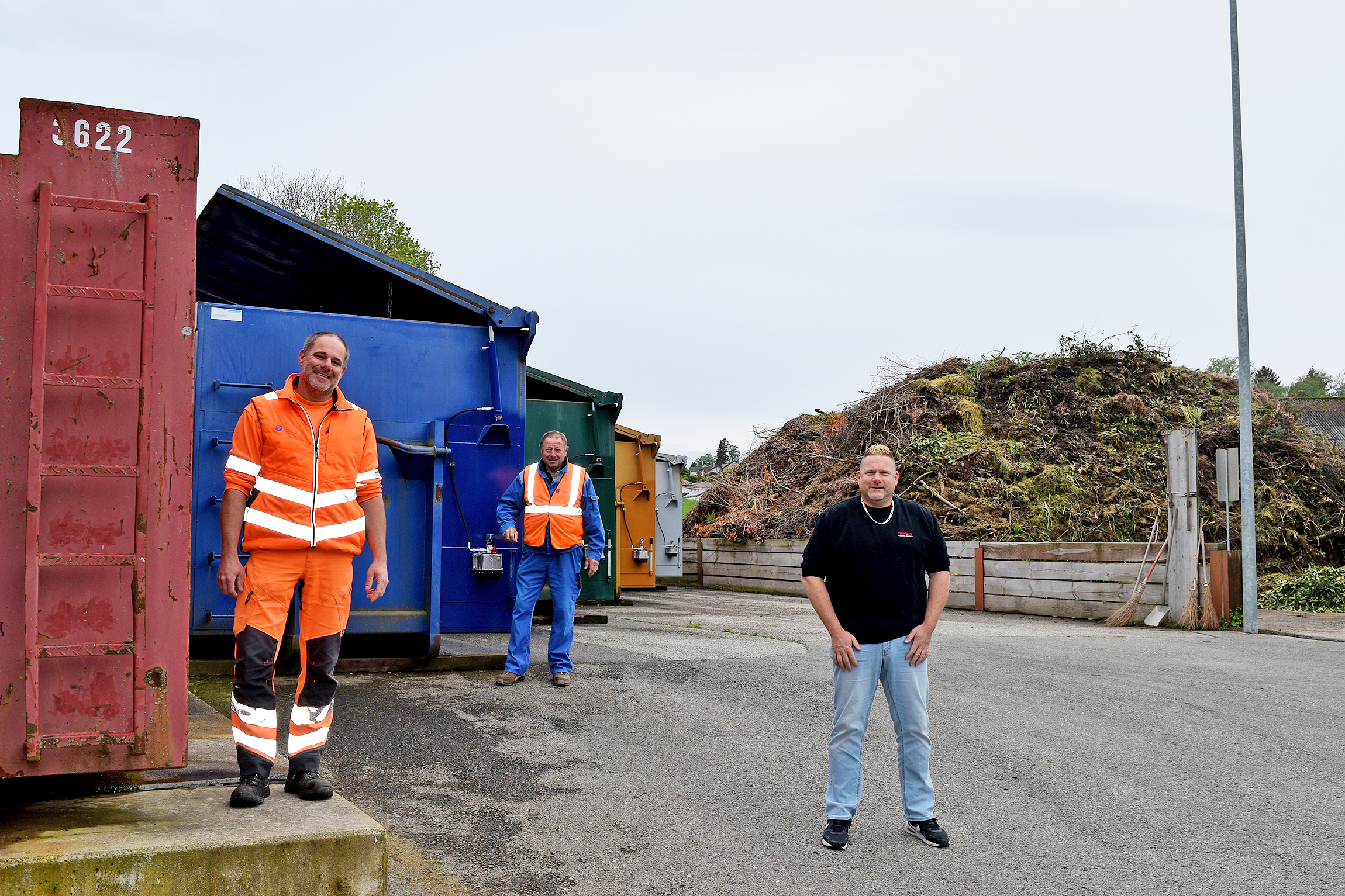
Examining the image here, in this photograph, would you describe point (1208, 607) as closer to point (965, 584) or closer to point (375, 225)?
point (965, 584)

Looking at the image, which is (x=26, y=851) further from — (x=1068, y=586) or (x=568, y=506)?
(x=1068, y=586)

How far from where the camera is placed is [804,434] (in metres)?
23.8

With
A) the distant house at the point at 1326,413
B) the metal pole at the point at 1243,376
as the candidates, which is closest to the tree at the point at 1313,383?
the distant house at the point at 1326,413

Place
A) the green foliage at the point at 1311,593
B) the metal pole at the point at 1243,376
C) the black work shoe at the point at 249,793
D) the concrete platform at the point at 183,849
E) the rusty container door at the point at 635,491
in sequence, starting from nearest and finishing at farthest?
1. the concrete platform at the point at 183,849
2. the black work shoe at the point at 249,793
3. the metal pole at the point at 1243,376
4. the green foliage at the point at 1311,593
5. the rusty container door at the point at 635,491

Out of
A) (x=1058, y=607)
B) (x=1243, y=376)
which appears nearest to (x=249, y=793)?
(x=1058, y=607)

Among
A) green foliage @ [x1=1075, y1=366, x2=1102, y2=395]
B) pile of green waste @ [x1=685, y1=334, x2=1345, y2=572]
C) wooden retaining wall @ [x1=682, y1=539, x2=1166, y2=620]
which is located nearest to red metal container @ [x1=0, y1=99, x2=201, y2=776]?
wooden retaining wall @ [x1=682, y1=539, x2=1166, y2=620]

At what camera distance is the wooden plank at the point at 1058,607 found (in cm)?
1371

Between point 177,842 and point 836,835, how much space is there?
8.07 ft

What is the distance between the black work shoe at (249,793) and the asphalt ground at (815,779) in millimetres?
564

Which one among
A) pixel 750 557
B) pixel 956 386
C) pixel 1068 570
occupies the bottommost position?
pixel 750 557

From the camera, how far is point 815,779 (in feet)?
17.9

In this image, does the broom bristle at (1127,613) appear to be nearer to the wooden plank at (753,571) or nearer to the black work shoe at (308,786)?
the wooden plank at (753,571)

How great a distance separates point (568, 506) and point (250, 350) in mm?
A: 2387

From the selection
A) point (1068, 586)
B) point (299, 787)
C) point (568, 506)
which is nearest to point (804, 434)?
point (1068, 586)
